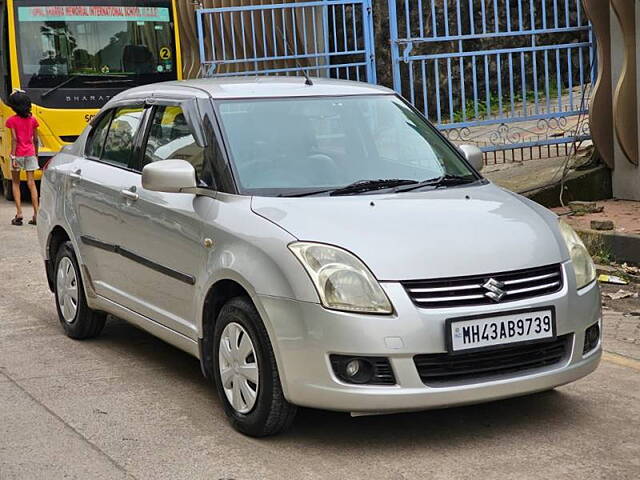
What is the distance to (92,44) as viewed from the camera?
1594cm

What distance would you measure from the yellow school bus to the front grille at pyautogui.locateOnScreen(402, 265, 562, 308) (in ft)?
37.7

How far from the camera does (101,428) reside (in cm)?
561

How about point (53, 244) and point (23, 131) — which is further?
point (23, 131)

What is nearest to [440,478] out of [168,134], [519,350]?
[519,350]

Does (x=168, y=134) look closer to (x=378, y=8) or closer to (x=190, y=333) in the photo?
(x=190, y=333)

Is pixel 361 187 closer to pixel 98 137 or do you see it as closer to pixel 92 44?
pixel 98 137

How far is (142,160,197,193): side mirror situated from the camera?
5.76 metres

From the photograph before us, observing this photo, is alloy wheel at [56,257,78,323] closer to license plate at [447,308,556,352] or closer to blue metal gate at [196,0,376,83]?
license plate at [447,308,556,352]

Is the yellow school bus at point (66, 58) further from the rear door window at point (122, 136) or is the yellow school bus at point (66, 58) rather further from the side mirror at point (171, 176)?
the side mirror at point (171, 176)

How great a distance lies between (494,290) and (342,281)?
2.13 ft

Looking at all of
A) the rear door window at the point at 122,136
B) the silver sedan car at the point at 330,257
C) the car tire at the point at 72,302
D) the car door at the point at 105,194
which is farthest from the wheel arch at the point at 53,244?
the silver sedan car at the point at 330,257

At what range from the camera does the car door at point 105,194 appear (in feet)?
22.1

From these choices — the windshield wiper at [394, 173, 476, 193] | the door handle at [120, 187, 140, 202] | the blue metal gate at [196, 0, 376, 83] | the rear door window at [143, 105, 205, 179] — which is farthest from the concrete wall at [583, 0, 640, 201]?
the door handle at [120, 187, 140, 202]

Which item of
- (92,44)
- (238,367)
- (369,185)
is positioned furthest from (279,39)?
(238,367)
